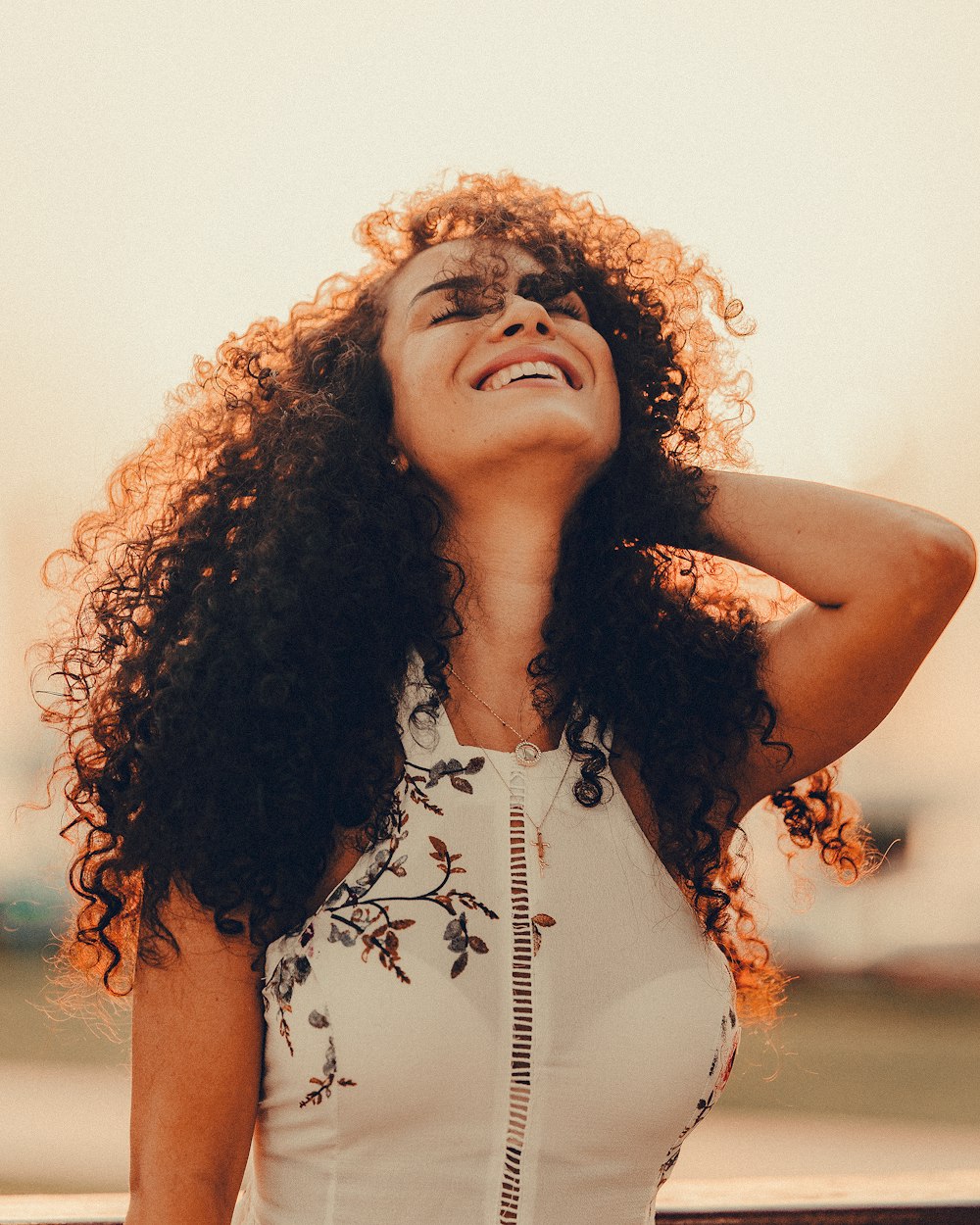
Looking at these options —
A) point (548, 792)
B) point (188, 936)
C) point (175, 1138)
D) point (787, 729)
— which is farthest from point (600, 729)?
point (175, 1138)

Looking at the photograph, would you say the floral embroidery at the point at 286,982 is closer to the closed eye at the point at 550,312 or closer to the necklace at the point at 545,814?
the necklace at the point at 545,814

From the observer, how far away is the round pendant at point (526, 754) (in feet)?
4.98

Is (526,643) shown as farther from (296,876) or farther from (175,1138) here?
(175,1138)

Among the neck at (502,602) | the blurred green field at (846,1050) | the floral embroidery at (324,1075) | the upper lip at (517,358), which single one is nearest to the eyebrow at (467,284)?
the upper lip at (517,358)

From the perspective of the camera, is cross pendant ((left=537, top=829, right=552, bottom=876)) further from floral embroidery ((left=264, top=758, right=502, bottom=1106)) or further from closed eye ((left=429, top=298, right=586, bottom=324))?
closed eye ((left=429, top=298, right=586, bottom=324))

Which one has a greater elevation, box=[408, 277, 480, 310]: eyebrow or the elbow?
box=[408, 277, 480, 310]: eyebrow

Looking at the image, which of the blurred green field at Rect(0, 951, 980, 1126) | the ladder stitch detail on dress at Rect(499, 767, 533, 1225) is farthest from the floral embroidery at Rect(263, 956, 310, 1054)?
the blurred green field at Rect(0, 951, 980, 1126)

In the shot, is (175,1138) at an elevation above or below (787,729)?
below

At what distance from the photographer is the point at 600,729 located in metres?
1.59

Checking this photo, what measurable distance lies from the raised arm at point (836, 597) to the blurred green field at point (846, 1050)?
14.0 ft

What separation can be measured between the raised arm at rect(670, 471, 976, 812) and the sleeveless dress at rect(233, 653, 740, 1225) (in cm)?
33

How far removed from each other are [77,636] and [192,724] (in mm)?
312

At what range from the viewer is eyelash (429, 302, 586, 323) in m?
1.68

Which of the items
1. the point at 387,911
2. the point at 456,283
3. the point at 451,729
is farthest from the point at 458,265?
the point at 387,911
